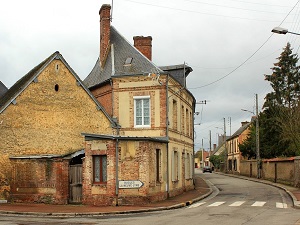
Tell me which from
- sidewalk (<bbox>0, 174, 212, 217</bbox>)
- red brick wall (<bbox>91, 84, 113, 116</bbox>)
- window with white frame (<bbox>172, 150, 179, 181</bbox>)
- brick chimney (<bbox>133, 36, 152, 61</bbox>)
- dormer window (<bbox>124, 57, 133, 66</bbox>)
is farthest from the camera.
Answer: brick chimney (<bbox>133, 36, 152, 61</bbox>)

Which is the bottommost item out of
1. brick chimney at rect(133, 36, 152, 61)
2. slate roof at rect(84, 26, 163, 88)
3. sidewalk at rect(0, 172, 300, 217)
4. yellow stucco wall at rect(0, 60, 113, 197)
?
sidewalk at rect(0, 172, 300, 217)

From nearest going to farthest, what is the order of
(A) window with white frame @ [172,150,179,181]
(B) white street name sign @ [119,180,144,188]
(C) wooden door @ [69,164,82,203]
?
(B) white street name sign @ [119,180,144,188] → (C) wooden door @ [69,164,82,203] → (A) window with white frame @ [172,150,179,181]

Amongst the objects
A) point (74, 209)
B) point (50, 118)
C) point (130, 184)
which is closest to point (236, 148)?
point (50, 118)

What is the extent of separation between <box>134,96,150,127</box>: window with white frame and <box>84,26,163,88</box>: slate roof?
157 cm

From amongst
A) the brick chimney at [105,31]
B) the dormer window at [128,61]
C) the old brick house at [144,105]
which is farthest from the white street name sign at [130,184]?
the brick chimney at [105,31]

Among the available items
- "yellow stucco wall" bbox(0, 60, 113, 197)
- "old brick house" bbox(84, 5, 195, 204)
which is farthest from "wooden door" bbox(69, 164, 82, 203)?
"yellow stucco wall" bbox(0, 60, 113, 197)

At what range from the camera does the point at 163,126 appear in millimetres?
24938

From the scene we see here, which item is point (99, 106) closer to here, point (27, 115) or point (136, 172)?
point (27, 115)

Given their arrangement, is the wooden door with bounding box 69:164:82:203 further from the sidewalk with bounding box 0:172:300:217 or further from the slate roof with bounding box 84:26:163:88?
the slate roof with bounding box 84:26:163:88

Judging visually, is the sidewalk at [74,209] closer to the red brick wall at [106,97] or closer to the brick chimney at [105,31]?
the red brick wall at [106,97]

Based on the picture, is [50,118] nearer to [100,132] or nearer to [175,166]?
[100,132]

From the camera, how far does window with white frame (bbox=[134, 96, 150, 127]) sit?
25.4 metres

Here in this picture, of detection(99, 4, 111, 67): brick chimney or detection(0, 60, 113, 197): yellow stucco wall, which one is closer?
detection(0, 60, 113, 197): yellow stucco wall

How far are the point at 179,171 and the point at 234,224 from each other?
14273 millimetres
